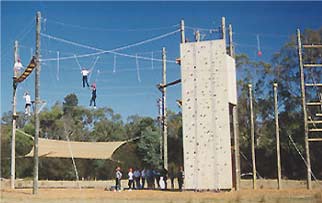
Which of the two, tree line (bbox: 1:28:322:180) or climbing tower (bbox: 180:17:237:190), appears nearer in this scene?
climbing tower (bbox: 180:17:237:190)

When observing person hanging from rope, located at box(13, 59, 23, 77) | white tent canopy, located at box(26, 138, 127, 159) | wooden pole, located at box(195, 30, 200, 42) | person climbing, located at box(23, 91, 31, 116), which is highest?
wooden pole, located at box(195, 30, 200, 42)

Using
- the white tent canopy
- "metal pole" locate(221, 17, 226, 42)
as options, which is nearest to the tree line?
the white tent canopy

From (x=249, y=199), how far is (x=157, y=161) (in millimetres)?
28950

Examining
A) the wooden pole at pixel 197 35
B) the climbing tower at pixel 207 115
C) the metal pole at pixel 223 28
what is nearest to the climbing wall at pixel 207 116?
the climbing tower at pixel 207 115

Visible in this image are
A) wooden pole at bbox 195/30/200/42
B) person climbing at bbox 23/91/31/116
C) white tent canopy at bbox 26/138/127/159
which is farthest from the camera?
white tent canopy at bbox 26/138/127/159

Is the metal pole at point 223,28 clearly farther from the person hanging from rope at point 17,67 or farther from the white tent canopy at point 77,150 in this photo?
the white tent canopy at point 77,150

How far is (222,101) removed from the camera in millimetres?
25297

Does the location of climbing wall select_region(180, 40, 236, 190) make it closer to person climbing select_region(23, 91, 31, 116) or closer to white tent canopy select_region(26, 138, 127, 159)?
person climbing select_region(23, 91, 31, 116)

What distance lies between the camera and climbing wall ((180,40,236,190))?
987 inches

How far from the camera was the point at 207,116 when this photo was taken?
Result: 83.6 feet

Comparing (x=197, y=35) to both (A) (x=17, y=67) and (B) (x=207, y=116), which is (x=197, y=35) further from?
(A) (x=17, y=67)

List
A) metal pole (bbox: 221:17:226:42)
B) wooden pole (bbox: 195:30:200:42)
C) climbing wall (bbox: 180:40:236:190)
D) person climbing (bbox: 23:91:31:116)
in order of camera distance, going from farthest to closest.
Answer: person climbing (bbox: 23:91:31:116) → wooden pole (bbox: 195:30:200:42) → metal pole (bbox: 221:17:226:42) → climbing wall (bbox: 180:40:236:190)

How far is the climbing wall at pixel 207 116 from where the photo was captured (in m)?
25.1

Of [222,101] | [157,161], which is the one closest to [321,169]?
[157,161]
